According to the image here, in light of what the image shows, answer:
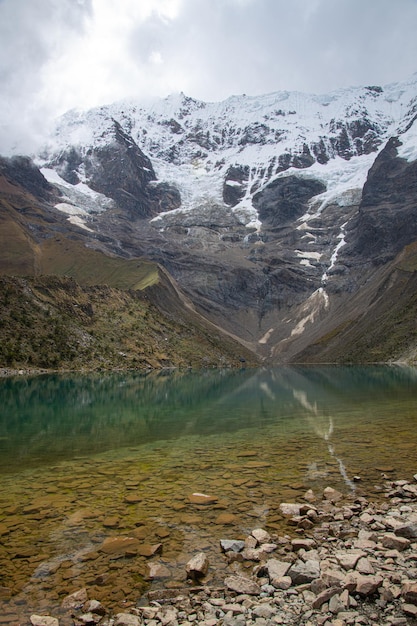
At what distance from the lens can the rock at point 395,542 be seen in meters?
11.7

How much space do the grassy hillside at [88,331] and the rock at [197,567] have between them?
87.6 m

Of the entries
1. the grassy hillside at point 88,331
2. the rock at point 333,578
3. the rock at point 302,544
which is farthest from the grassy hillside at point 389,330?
the rock at point 333,578

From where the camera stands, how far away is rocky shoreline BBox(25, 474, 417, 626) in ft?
29.8

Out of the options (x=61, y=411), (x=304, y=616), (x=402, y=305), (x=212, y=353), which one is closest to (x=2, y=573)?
(x=304, y=616)

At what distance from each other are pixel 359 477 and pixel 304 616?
10610 mm

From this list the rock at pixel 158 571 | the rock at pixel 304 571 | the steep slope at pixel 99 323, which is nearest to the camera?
the rock at pixel 304 571

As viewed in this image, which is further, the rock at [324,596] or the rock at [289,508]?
the rock at [289,508]

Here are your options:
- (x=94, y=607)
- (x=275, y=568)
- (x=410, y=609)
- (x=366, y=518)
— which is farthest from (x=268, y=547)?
(x=94, y=607)

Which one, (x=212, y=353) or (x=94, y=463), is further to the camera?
(x=212, y=353)

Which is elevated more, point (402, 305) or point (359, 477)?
point (402, 305)

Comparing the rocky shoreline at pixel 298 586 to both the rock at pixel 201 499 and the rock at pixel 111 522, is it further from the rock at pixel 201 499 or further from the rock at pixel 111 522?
the rock at pixel 111 522

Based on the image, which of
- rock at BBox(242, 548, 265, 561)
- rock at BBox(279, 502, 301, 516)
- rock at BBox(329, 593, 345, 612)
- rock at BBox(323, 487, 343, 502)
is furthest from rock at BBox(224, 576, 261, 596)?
rock at BBox(323, 487, 343, 502)

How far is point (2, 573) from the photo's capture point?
11.3m

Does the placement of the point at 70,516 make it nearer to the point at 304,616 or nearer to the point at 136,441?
the point at 304,616
